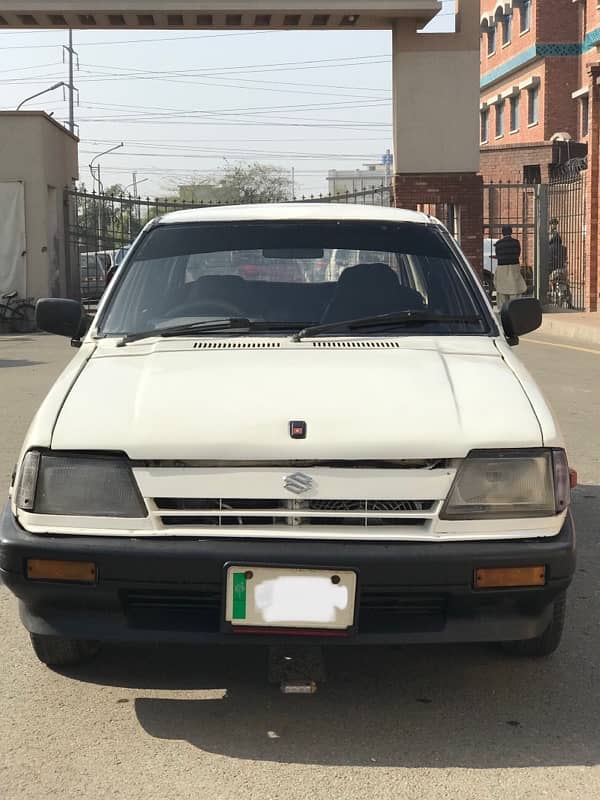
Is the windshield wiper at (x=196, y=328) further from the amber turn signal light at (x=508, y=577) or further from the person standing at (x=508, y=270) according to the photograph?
the person standing at (x=508, y=270)

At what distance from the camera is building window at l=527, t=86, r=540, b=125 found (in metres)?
45.5

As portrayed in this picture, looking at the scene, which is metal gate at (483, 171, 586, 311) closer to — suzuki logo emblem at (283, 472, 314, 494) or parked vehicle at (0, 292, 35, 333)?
parked vehicle at (0, 292, 35, 333)

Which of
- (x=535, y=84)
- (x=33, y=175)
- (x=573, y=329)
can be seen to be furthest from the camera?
(x=535, y=84)

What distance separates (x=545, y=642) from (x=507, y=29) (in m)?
48.9

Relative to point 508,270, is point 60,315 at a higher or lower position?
lower

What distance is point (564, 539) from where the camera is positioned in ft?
11.1

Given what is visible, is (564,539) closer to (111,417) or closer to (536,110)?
(111,417)

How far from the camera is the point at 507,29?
161ft

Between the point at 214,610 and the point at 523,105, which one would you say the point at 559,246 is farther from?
the point at 523,105

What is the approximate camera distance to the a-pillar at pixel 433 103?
22031 millimetres

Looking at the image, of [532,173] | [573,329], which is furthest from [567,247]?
[532,173]

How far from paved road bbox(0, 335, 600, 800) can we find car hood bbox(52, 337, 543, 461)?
84 cm

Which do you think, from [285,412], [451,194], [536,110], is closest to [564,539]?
[285,412]

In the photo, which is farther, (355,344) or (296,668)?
(355,344)
